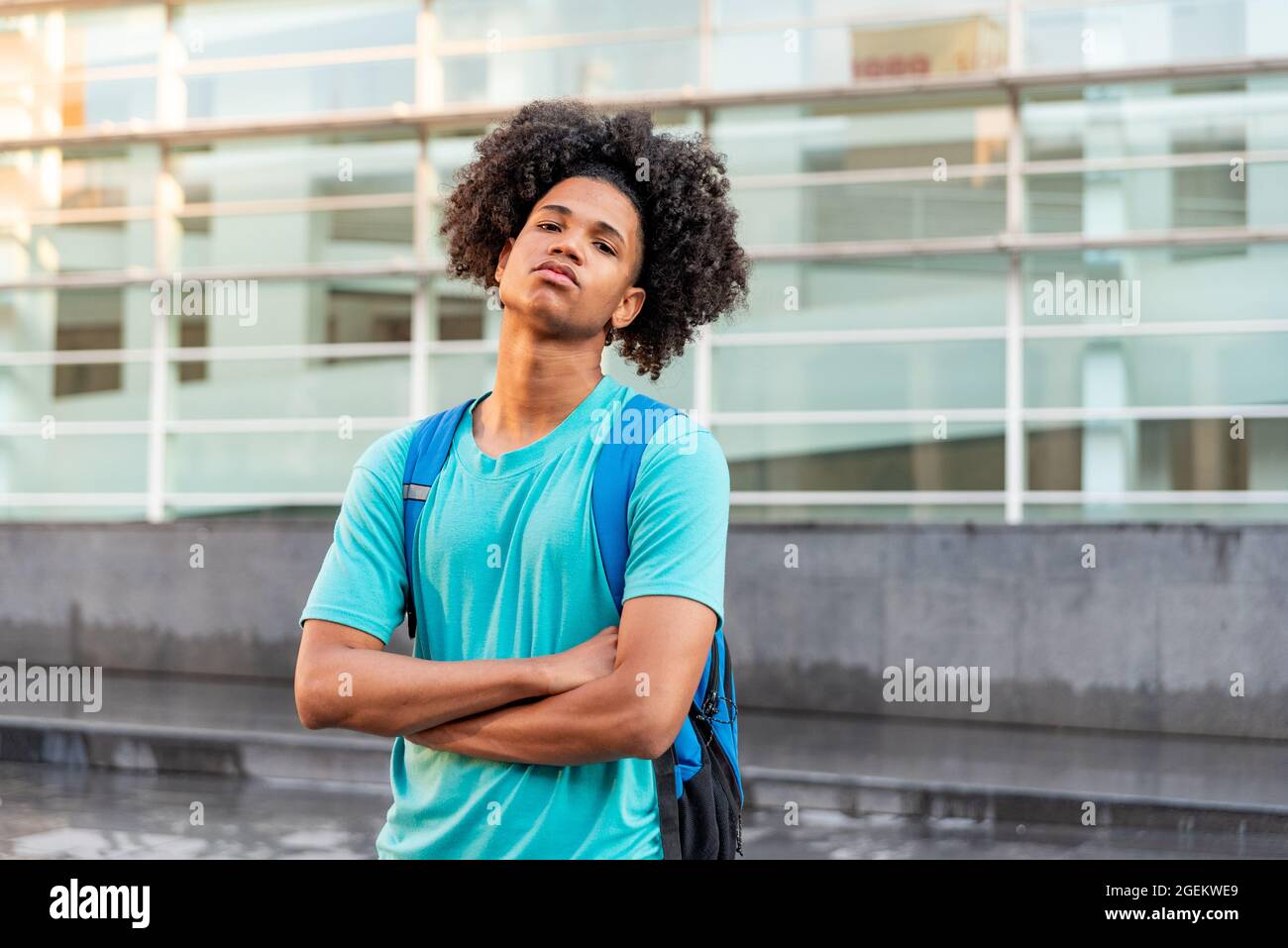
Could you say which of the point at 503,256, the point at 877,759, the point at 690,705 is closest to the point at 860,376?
the point at 877,759

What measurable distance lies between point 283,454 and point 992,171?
6.77 m

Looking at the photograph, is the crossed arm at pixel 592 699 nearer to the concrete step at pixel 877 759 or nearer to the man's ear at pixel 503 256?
the man's ear at pixel 503 256

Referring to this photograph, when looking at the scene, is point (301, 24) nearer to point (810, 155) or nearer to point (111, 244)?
point (111, 244)

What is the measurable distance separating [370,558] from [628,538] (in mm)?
408

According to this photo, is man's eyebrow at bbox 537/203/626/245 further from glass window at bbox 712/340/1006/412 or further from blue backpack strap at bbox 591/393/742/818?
glass window at bbox 712/340/1006/412

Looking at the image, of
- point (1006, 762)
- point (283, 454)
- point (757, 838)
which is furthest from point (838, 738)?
point (283, 454)

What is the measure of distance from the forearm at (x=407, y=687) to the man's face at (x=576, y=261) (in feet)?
1.78

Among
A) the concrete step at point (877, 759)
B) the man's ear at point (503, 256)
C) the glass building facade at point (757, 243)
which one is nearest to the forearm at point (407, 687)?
the man's ear at point (503, 256)

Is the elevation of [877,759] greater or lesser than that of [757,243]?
lesser

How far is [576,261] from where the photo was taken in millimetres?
2262

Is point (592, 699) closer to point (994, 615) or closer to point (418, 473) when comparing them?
point (418, 473)

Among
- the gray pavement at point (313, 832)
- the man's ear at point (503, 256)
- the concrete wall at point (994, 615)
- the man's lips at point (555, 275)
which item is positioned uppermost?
the man's ear at point (503, 256)

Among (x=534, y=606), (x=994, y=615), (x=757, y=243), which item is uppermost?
(x=757, y=243)

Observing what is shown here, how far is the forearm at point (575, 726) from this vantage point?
204cm
